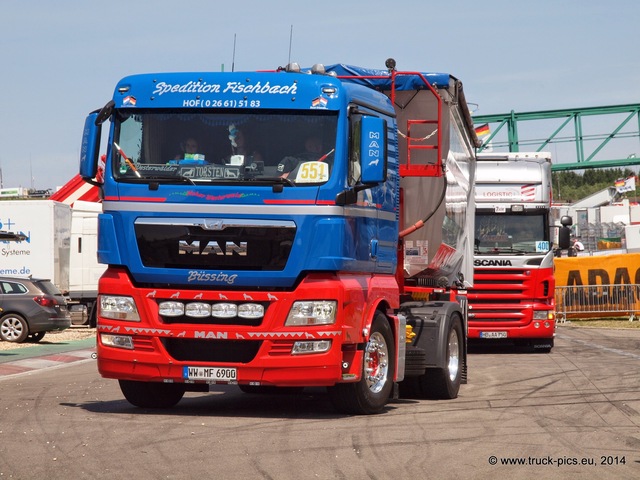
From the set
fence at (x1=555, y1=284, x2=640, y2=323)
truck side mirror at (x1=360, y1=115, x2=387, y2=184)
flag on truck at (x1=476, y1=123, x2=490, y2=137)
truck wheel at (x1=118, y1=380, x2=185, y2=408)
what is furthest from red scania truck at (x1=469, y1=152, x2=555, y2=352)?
flag on truck at (x1=476, y1=123, x2=490, y2=137)

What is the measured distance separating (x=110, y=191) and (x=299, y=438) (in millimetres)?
3174

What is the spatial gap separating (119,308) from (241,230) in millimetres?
1466

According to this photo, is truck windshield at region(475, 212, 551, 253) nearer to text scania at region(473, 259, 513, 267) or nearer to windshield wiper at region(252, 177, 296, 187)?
text scania at region(473, 259, 513, 267)

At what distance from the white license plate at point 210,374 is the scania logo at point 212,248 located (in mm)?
1095

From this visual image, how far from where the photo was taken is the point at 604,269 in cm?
3650

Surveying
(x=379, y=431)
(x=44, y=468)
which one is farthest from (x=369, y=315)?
(x=44, y=468)

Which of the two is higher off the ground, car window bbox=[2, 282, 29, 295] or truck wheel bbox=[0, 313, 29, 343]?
car window bbox=[2, 282, 29, 295]

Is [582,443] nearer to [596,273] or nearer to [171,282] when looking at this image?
[171,282]

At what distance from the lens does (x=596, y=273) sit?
36.6 m

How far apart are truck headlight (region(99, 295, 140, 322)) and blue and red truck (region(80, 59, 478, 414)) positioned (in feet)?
0.04

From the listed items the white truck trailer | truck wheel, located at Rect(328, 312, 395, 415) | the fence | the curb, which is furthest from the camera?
the fence

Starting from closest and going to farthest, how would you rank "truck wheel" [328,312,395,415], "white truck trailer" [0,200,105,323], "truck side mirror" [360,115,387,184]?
1. "truck side mirror" [360,115,387,184]
2. "truck wheel" [328,312,395,415]
3. "white truck trailer" [0,200,105,323]

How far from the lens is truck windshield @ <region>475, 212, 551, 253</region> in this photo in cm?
2306

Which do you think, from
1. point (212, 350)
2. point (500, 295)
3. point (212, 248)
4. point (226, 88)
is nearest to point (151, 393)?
point (212, 350)
